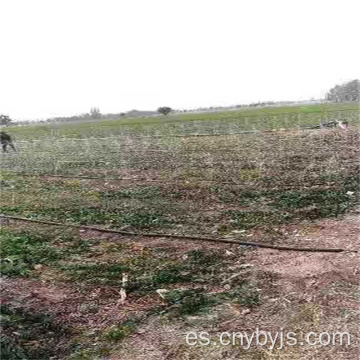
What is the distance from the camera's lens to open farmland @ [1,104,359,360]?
17.4ft

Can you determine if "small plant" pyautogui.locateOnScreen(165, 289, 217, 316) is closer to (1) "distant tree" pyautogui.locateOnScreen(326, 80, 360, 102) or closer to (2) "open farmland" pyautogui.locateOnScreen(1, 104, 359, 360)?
(2) "open farmland" pyautogui.locateOnScreen(1, 104, 359, 360)

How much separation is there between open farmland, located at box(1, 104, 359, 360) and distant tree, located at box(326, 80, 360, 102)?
269 feet

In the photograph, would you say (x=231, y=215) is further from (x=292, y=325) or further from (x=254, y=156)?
(x=254, y=156)

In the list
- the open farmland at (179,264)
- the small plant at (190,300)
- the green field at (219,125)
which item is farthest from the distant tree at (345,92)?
the small plant at (190,300)

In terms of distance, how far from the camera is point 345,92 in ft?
308

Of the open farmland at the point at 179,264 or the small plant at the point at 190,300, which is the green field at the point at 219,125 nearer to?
the open farmland at the point at 179,264

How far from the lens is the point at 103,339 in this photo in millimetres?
5305

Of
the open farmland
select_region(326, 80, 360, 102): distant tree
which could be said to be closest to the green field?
the open farmland

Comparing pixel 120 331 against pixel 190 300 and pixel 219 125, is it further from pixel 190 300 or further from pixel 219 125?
pixel 219 125

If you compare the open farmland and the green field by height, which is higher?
the green field

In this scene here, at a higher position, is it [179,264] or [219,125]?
[219,125]

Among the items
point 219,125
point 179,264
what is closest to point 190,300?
point 179,264

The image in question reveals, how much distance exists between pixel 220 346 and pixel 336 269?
264 centimetres

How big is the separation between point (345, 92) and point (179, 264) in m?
96.2
